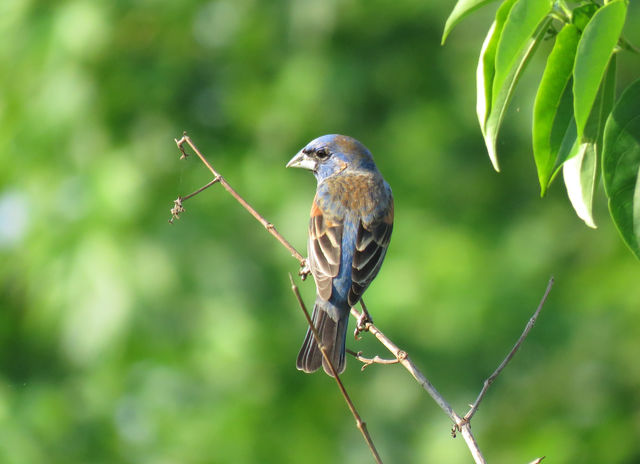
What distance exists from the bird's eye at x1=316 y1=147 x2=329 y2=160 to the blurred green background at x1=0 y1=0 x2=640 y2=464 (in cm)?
170

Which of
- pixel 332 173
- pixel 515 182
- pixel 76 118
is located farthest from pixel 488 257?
pixel 76 118

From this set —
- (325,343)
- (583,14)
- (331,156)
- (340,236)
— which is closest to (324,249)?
(340,236)

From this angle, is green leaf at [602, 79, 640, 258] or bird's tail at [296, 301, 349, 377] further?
bird's tail at [296, 301, 349, 377]

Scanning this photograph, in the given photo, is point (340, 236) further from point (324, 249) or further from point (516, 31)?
point (516, 31)

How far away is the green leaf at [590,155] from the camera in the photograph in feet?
6.71

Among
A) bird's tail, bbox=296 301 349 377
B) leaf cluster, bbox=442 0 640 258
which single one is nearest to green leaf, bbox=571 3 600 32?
leaf cluster, bbox=442 0 640 258

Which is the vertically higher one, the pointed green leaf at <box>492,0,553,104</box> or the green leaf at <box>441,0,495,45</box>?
the green leaf at <box>441,0,495,45</box>

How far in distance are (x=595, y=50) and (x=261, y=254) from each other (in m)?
5.37

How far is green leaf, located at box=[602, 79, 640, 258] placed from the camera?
1.85 m

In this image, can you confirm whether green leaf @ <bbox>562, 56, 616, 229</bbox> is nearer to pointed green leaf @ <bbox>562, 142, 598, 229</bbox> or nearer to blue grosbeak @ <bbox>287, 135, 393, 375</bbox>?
pointed green leaf @ <bbox>562, 142, 598, 229</bbox>

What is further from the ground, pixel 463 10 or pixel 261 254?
pixel 261 254

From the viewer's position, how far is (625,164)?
190 cm

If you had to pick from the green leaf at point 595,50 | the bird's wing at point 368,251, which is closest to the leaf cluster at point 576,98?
the green leaf at point 595,50

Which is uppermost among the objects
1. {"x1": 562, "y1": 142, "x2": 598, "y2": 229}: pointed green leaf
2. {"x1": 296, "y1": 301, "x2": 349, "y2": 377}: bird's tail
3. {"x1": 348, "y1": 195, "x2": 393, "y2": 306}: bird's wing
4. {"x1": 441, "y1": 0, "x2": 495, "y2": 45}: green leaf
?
{"x1": 348, "y1": 195, "x2": 393, "y2": 306}: bird's wing
